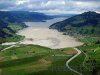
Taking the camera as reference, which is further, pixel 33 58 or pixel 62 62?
pixel 33 58

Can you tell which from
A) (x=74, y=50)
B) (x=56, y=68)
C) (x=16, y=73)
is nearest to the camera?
(x=16, y=73)

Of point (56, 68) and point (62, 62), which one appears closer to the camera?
point (56, 68)

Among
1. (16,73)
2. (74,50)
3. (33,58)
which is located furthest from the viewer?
(74,50)

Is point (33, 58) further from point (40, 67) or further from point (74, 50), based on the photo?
point (74, 50)

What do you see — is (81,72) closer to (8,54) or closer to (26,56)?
(26,56)

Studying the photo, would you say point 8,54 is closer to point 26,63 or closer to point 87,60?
point 26,63

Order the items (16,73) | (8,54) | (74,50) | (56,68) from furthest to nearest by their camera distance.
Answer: (74,50) → (8,54) → (56,68) → (16,73)

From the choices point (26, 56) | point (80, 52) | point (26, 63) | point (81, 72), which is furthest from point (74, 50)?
point (81, 72)

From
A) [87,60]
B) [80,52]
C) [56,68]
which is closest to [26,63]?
[56,68]

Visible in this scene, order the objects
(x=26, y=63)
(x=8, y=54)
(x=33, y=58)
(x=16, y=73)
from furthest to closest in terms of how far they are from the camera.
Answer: (x=8, y=54), (x=33, y=58), (x=26, y=63), (x=16, y=73)
